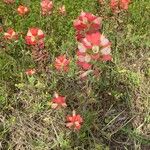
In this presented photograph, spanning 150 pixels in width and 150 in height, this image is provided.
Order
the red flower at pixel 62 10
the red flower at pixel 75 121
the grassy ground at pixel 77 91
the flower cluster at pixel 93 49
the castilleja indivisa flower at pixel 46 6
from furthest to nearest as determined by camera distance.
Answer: the red flower at pixel 62 10 → the castilleja indivisa flower at pixel 46 6 → the grassy ground at pixel 77 91 → the red flower at pixel 75 121 → the flower cluster at pixel 93 49

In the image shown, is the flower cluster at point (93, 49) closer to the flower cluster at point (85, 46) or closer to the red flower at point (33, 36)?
the flower cluster at point (85, 46)

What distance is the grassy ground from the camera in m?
3.80

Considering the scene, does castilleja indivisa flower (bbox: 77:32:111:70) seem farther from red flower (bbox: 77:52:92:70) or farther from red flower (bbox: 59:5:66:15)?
red flower (bbox: 59:5:66:15)

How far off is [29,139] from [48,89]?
475 mm

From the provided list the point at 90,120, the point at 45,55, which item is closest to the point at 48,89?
the point at 45,55

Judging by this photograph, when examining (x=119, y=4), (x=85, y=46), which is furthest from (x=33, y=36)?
(x=119, y=4)

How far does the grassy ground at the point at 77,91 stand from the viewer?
380cm

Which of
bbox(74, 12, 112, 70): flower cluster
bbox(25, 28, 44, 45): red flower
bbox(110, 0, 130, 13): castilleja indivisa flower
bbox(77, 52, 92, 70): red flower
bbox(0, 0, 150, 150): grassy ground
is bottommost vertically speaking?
bbox(0, 0, 150, 150): grassy ground

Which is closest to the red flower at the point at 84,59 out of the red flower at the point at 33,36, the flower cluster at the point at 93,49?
the flower cluster at the point at 93,49

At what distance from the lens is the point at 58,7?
479 cm

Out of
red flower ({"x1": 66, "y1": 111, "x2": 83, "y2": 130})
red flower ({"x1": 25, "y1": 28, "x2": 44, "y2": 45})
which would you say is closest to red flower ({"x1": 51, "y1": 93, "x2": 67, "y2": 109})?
red flower ({"x1": 66, "y1": 111, "x2": 83, "y2": 130})

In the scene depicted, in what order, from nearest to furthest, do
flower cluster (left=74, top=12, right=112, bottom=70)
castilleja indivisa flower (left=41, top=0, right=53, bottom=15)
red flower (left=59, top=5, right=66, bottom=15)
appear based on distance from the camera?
flower cluster (left=74, top=12, right=112, bottom=70), castilleja indivisa flower (left=41, top=0, right=53, bottom=15), red flower (left=59, top=5, right=66, bottom=15)

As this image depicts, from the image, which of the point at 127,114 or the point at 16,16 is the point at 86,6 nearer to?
the point at 16,16

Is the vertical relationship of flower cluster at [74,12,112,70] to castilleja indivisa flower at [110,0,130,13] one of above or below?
above
